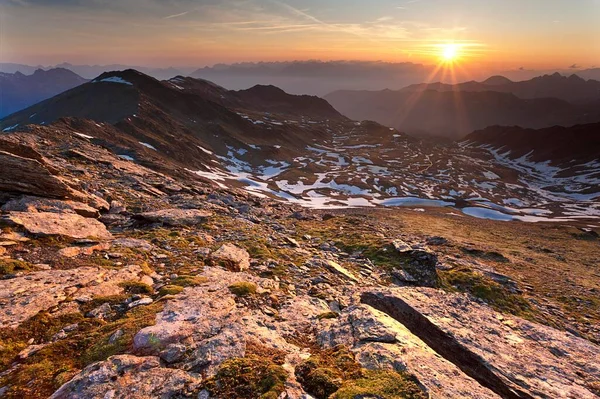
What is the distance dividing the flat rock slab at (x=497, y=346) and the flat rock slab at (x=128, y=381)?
7288mm

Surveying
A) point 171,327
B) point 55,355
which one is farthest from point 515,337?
point 55,355

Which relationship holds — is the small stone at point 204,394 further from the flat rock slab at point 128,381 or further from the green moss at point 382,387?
the green moss at point 382,387

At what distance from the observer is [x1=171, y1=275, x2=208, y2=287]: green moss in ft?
35.4

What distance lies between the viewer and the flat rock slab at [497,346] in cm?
806

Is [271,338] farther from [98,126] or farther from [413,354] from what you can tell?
[98,126]

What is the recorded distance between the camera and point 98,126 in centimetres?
10062

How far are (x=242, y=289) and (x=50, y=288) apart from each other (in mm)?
5721

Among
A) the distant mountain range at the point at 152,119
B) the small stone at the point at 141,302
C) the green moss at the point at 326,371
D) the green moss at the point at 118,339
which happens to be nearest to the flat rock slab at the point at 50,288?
the small stone at the point at 141,302

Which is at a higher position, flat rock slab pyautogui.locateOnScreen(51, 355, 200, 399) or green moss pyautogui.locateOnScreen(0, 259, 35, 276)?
green moss pyautogui.locateOnScreen(0, 259, 35, 276)

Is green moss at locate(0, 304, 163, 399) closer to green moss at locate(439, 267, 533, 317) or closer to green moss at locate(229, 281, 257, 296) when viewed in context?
green moss at locate(229, 281, 257, 296)

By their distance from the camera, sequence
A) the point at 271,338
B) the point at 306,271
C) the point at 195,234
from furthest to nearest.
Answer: the point at 195,234, the point at 306,271, the point at 271,338

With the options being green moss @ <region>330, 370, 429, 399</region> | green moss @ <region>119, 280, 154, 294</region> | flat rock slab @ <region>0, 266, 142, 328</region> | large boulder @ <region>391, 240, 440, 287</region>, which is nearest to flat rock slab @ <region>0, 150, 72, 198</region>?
flat rock slab @ <region>0, 266, 142, 328</region>

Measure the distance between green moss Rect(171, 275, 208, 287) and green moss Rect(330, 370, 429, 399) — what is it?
265 inches

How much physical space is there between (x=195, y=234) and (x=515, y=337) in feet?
51.2
